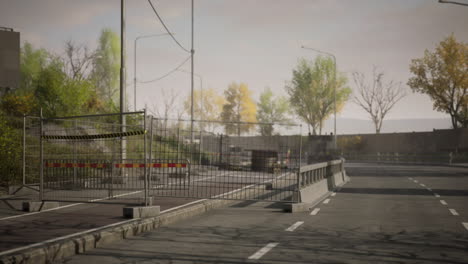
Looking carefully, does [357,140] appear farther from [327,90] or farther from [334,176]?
[334,176]

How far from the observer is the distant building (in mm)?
31328

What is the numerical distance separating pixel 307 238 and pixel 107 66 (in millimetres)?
63008

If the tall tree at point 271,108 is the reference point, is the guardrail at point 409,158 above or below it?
below

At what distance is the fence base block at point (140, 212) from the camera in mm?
9750

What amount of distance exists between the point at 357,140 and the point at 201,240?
60.6 meters

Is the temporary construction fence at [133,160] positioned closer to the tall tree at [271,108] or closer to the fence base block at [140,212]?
the fence base block at [140,212]

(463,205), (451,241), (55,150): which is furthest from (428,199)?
(55,150)

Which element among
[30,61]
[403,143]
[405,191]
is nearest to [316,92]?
[403,143]

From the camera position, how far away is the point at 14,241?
7.33 m

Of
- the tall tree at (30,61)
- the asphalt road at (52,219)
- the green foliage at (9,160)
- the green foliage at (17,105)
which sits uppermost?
the tall tree at (30,61)

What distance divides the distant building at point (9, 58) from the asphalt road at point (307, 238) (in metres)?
24.7

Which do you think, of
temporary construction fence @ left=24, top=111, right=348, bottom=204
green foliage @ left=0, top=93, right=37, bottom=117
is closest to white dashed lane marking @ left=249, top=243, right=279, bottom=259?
temporary construction fence @ left=24, top=111, right=348, bottom=204

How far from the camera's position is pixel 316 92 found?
8312cm

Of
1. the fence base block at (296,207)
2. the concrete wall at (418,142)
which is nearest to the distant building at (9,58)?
the fence base block at (296,207)
